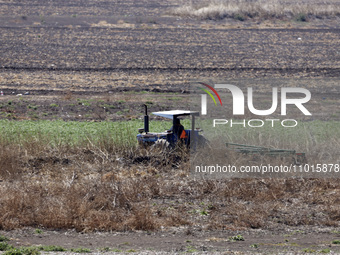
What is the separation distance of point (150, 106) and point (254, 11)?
34.1 meters

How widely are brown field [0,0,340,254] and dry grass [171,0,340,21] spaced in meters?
0.21

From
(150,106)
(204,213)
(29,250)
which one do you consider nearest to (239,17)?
(150,106)

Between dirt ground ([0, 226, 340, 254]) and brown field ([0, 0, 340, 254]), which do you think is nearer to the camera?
dirt ground ([0, 226, 340, 254])

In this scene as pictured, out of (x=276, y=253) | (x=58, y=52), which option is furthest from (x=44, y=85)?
(x=276, y=253)

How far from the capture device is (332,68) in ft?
117

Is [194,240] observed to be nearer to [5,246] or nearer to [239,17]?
[5,246]

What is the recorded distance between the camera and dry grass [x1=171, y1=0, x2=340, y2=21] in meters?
53.8

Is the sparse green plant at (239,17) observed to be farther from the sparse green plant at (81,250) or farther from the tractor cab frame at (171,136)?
the sparse green plant at (81,250)

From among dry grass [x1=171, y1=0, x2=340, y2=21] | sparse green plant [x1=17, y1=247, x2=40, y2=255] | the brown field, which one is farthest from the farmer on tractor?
dry grass [x1=171, y1=0, x2=340, y2=21]

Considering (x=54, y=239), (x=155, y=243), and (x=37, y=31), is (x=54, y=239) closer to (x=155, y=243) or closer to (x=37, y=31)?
(x=155, y=243)

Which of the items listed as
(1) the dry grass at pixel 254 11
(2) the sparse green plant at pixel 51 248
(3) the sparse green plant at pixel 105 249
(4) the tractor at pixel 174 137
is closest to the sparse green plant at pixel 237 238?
(3) the sparse green plant at pixel 105 249

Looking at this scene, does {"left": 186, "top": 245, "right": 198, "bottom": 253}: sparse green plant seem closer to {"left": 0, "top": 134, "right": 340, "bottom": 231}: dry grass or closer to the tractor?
{"left": 0, "top": 134, "right": 340, "bottom": 231}: dry grass

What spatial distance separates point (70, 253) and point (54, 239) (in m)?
1.40

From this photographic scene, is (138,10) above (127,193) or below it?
above
